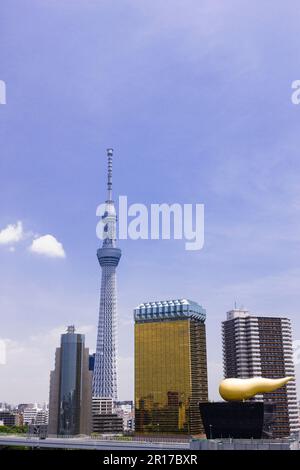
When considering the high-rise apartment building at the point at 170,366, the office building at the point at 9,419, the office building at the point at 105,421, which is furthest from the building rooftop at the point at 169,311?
the office building at the point at 9,419

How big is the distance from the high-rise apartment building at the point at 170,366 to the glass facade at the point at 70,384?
57.0ft

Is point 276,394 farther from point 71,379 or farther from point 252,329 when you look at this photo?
point 71,379

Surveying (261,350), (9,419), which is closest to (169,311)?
(261,350)

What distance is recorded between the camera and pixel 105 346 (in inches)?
6875

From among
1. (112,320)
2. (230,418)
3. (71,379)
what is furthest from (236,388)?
(112,320)

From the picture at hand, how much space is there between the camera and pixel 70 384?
135 metres

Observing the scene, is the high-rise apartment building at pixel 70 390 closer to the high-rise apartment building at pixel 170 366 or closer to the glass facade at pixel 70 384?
the glass facade at pixel 70 384

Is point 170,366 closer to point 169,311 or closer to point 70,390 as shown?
point 169,311

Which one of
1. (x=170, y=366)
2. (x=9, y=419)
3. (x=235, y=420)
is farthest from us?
(x=9, y=419)

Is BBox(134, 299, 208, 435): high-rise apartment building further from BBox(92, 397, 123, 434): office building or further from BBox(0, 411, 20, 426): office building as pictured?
BBox(0, 411, 20, 426): office building

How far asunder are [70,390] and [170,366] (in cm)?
2930

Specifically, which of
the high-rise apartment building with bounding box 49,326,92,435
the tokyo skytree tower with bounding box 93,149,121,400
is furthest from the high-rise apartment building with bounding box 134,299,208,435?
the tokyo skytree tower with bounding box 93,149,121,400

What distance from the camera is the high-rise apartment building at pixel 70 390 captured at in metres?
134

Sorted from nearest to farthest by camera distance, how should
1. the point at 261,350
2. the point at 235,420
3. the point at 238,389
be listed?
the point at 238,389, the point at 235,420, the point at 261,350
